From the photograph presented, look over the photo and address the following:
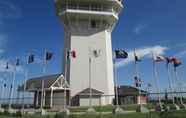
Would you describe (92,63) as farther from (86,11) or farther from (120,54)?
(120,54)

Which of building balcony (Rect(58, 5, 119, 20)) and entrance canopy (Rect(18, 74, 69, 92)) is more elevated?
building balcony (Rect(58, 5, 119, 20))

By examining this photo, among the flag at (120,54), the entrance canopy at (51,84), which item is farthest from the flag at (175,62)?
the entrance canopy at (51,84)

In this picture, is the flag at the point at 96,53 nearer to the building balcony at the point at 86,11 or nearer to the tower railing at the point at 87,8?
the building balcony at the point at 86,11

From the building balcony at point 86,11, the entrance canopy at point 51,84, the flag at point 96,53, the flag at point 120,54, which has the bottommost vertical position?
the entrance canopy at point 51,84

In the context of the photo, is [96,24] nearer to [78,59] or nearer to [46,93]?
[78,59]

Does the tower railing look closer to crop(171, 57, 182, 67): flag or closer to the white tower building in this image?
the white tower building

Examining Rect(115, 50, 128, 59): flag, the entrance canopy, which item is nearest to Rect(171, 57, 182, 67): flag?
Rect(115, 50, 128, 59): flag

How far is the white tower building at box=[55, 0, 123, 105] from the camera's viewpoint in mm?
42438

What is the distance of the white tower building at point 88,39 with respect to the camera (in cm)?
4244

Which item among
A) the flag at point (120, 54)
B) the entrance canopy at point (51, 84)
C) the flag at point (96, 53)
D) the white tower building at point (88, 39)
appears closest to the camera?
the flag at point (120, 54)

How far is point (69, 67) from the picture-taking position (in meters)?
42.6

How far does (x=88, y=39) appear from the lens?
147ft

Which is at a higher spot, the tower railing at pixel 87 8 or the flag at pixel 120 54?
the tower railing at pixel 87 8

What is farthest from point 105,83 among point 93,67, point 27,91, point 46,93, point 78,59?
point 27,91
